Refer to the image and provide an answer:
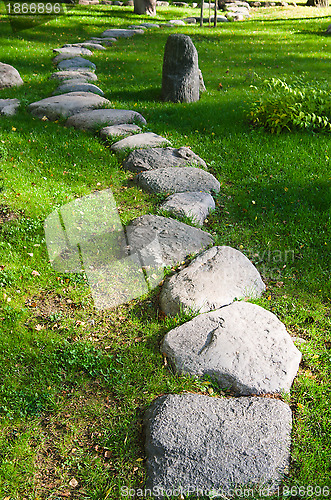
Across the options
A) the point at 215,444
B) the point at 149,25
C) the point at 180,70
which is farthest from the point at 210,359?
the point at 149,25

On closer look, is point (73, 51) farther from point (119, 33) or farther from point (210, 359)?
point (210, 359)

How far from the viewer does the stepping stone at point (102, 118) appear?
6305 mm

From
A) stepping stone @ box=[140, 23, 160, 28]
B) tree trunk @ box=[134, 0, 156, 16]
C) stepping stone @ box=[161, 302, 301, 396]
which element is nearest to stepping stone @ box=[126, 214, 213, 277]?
stepping stone @ box=[161, 302, 301, 396]

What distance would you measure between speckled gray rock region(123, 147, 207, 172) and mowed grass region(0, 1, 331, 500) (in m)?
0.17

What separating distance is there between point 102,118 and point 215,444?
17.6ft

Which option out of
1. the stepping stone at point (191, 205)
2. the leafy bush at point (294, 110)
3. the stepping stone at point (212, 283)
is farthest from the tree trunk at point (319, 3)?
the stepping stone at point (212, 283)

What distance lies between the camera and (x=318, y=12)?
20047mm

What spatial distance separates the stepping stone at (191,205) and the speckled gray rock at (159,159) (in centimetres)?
79

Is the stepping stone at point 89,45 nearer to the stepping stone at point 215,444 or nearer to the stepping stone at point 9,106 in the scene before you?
the stepping stone at point 9,106

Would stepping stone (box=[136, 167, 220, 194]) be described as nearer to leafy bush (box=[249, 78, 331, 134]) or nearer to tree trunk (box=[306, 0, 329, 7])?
leafy bush (box=[249, 78, 331, 134])

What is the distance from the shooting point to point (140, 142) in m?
5.80

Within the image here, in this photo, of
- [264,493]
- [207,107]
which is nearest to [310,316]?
[264,493]

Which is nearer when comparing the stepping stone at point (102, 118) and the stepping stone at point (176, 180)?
the stepping stone at point (176, 180)

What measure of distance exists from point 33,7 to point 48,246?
17467 mm
